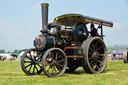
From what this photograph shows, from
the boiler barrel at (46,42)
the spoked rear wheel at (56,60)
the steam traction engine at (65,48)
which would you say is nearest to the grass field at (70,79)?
the spoked rear wheel at (56,60)

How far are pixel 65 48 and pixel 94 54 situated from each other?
59.6 inches

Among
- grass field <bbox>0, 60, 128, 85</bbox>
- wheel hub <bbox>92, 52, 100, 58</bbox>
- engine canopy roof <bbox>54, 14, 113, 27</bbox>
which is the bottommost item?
grass field <bbox>0, 60, 128, 85</bbox>

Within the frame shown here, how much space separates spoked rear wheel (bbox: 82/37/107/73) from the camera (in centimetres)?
961

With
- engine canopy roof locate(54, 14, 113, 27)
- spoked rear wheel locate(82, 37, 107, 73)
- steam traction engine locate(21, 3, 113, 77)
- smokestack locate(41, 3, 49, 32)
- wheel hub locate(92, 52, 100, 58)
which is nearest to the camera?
steam traction engine locate(21, 3, 113, 77)

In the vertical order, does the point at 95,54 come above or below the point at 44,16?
below

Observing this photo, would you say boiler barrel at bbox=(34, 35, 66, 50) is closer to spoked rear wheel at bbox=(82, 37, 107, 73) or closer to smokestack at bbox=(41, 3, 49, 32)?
smokestack at bbox=(41, 3, 49, 32)

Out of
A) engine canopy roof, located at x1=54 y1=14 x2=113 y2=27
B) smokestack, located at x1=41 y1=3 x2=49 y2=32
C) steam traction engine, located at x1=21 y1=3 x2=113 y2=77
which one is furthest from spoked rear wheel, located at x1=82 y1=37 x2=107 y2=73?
smokestack, located at x1=41 y1=3 x2=49 y2=32

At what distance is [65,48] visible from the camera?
9641 mm

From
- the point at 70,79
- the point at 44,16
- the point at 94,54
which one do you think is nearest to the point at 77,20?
the point at 94,54

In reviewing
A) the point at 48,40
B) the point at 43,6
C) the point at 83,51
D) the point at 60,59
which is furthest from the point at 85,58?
the point at 43,6

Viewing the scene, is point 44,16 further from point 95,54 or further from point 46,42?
point 95,54

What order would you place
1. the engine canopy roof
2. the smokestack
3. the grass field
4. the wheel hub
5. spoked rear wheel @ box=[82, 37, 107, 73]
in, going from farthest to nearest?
the wheel hub → the engine canopy roof → spoked rear wheel @ box=[82, 37, 107, 73] → the smokestack → the grass field

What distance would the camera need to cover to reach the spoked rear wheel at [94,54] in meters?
9.61

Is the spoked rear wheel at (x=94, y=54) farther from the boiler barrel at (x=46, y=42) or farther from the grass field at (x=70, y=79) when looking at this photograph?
the boiler barrel at (x=46, y=42)
